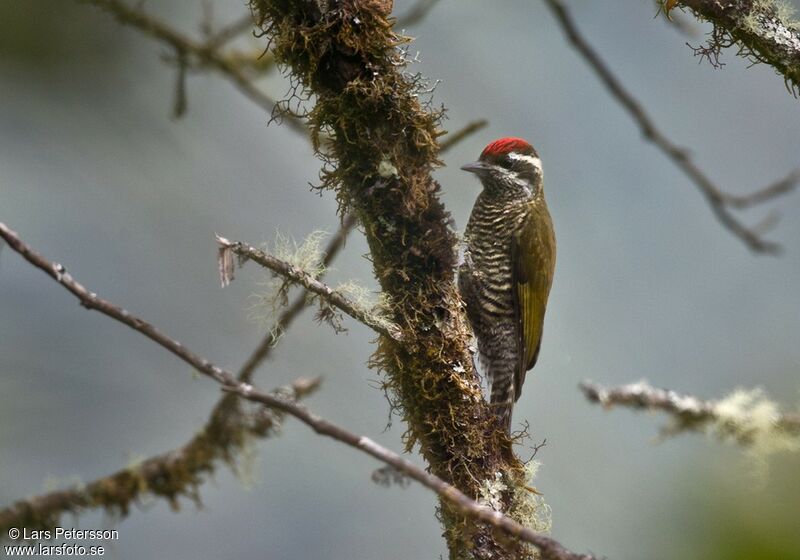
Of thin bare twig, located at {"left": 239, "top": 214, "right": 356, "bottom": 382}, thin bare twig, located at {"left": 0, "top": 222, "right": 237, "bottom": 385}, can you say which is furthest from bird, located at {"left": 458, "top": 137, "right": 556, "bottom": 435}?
thin bare twig, located at {"left": 0, "top": 222, "right": 237, "bottom": 385}

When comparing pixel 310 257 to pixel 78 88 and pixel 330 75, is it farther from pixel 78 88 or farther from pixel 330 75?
pixel 78 88

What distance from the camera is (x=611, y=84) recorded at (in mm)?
4246

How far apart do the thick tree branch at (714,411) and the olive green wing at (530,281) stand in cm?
176

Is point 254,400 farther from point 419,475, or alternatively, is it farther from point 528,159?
point 528,159

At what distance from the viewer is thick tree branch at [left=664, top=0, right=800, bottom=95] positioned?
245 centimetres

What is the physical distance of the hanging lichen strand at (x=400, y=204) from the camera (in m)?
2.69

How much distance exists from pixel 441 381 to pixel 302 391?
1.46 feet

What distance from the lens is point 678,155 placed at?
4.34 metres

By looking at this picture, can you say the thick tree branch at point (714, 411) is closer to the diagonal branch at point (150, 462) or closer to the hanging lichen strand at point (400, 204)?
the hanging lichen strand at point (400, 204)

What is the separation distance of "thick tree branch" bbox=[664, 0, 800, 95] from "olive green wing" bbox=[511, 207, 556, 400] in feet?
6.15

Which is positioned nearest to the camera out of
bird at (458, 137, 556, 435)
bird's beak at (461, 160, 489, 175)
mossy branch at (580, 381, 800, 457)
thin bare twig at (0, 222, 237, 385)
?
thin bare twig at (0, 222, 237, 385)

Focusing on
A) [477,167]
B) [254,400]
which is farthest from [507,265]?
[254,400]

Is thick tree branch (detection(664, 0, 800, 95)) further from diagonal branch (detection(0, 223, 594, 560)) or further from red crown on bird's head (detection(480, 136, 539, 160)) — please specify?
red crown on bird's head (detection(480, 136, 539, 160))

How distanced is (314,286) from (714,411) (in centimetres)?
122
